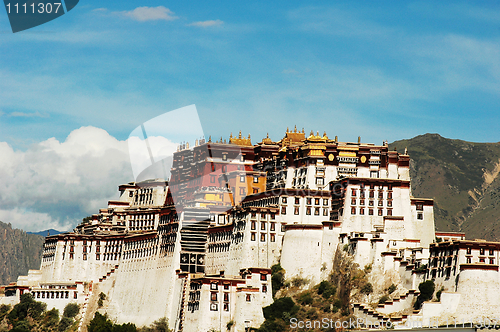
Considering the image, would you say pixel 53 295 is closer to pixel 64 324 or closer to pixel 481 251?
pixel 64 324

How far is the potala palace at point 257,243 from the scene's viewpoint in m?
87.5

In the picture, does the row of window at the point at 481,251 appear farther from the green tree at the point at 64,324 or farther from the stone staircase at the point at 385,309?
the green tree at the point at 64,324

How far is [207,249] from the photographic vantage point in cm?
10838

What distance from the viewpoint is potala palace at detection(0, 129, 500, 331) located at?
87.5 metres

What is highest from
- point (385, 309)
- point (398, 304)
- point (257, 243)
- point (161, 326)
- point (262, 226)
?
point (262, 226)

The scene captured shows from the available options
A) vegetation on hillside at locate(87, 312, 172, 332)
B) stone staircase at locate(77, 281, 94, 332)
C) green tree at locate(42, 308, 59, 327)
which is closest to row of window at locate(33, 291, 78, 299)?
stone staircase at locate(77, 281, 94, 332)

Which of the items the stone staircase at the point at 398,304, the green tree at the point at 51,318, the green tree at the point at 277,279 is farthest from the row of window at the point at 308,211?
the green tree at the point at 51,318

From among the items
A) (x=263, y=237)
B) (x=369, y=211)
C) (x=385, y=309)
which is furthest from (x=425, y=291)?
(x=263, y=237)

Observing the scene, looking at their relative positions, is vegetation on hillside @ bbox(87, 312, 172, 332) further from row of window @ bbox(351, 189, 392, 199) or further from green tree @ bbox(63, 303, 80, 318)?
row of window @ bbox(351, 189, 392, 199)

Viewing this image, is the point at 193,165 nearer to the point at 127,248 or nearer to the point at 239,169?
the point at 239,169

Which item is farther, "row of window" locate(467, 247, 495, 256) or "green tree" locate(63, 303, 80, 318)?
"green tree" locate(63, 303, 80, 318)

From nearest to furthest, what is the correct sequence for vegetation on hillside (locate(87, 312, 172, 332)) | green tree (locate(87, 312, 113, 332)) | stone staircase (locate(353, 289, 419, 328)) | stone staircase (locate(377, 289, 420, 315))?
stone staircase (locate(353, 289, 419, 328)), stone staircase (locate(377, 289, 420, 315)), vegetation on hillside (locate(87, 312, 172, 332)), green tree (locate(87, 312, 113, 332))

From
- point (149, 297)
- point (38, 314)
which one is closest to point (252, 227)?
point (149, 297)

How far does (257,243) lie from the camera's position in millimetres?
102062
